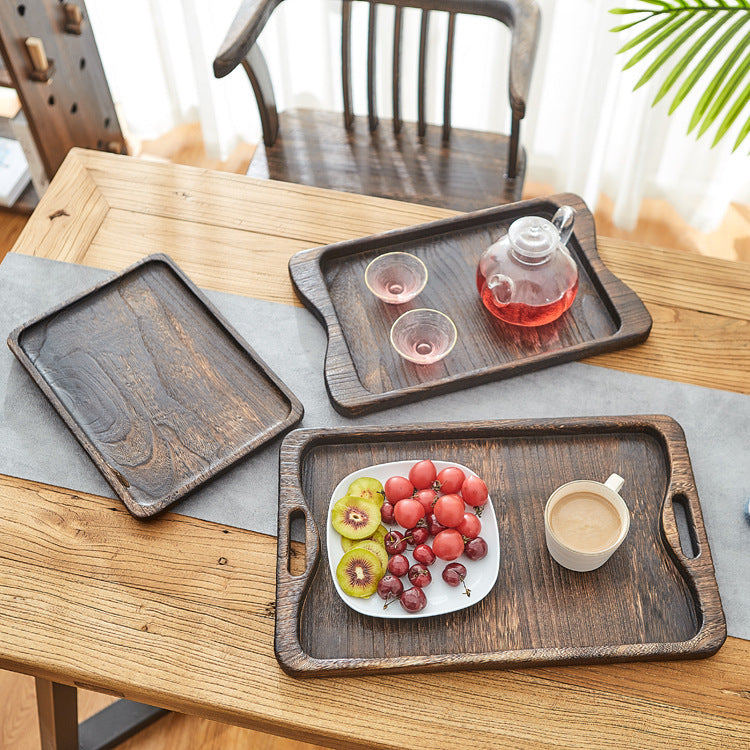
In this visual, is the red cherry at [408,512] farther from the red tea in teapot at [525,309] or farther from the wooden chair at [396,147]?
the wooden chair at [396,147]

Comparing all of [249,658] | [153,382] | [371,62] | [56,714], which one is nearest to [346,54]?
[371,62]

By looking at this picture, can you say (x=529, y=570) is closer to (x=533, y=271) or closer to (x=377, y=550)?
(x=377, y=550)

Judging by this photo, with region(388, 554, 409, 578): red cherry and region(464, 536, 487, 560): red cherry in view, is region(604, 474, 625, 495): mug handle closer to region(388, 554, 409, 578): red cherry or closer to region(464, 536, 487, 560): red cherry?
region(464, 536, 487, 560): red cherry

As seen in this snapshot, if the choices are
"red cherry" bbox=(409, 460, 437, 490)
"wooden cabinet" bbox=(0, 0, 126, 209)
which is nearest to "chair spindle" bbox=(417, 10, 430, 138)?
"wooden cabinet" bbox=(0, 0, 126, 209)

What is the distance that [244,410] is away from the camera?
1.17 m

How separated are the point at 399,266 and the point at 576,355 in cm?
32

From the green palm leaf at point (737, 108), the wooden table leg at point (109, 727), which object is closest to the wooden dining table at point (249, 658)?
the green palm leaf at point (737, 108)

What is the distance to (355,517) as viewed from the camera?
3.39 feet

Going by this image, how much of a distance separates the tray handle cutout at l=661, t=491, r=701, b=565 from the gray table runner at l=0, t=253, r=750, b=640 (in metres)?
0.03

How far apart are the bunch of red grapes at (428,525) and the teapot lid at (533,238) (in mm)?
348

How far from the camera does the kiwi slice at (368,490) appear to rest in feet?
3.48

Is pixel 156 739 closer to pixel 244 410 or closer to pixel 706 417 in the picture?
pixel 244 410

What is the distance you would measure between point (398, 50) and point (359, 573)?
1.17m

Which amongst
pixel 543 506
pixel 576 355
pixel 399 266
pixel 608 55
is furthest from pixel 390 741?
pixel 608 55
